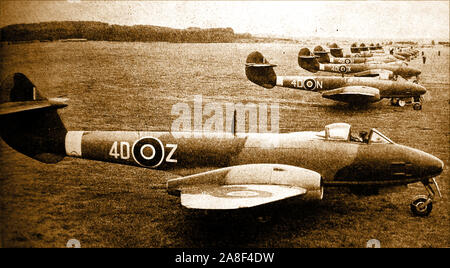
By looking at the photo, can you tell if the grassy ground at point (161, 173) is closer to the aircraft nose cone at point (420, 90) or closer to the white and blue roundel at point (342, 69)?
the aircraft nose cone at point (420, 90)

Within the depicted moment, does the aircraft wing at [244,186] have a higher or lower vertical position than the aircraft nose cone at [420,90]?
lower

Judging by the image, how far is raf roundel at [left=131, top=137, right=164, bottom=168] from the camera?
543 cm

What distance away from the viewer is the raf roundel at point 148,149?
17.8 feet

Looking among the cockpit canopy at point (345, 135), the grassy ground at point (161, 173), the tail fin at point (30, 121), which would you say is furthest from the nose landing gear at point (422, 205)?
the tail fin at point (30, 121)

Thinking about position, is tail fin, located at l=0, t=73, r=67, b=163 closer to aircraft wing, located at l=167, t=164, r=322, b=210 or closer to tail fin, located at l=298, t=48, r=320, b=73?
aircraft wing, located at l=167, t=164, r=322, b=210

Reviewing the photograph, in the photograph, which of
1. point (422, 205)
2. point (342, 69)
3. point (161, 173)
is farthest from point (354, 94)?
point (161, 173)

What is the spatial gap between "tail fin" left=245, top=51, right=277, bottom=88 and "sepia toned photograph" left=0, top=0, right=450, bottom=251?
0.03 metres

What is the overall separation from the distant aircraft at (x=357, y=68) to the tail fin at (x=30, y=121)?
4.73m

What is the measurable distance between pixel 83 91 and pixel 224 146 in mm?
3135

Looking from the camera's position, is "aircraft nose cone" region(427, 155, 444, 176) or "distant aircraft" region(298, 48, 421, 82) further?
"distant aircraft" region(298, 48, 421, 82)
